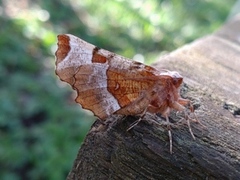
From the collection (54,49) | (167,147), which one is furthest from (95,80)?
(54,49)

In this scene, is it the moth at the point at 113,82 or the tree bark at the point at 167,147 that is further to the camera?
the moth at the point at 113,82

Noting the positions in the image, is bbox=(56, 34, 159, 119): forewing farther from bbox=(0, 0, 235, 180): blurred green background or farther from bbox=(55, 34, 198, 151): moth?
bbox=(0, 0, 235, 180): blurred green background

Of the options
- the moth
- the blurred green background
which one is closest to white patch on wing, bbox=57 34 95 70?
the moth

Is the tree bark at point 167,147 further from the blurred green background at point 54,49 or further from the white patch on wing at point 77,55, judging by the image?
the blurred green background at point 54,49

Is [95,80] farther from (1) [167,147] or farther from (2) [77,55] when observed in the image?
(1) [167,147]

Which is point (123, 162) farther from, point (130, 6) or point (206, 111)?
point (130, 6)

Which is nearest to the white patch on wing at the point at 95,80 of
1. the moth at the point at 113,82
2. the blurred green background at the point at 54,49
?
the moth at the point at 113,82
